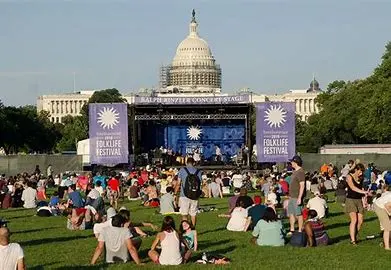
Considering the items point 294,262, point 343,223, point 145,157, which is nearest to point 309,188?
point 343,223

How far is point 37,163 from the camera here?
44.6 meters

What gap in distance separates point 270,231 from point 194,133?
3634 cm

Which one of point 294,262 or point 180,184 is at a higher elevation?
point 180,184

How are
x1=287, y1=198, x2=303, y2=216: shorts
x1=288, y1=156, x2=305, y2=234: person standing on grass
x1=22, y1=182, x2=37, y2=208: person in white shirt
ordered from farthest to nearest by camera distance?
x1=22, y1=182, x2=37, y2=208: person in white shirt
x1=287, y1=198, x2=303, y2=216: shorts
x1=288, y1=156, x2=305, y2=234: person standing on grass

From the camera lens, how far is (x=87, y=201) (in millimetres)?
20609

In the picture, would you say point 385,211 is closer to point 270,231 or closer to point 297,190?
point 297,190

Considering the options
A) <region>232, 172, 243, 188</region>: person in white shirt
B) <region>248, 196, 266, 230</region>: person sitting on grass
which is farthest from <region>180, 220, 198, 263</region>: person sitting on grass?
<region>232, 172, 243, 188</region>: person in white shirt

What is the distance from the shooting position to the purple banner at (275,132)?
41.3m

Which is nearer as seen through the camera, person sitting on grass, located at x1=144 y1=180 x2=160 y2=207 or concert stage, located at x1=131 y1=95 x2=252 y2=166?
person sitting on grass, located at x1=144 y1=180 x2=160 y2=207

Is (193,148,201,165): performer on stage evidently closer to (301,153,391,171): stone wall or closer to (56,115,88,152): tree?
(301,153,391,171): stone wall

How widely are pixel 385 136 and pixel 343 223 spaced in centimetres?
3705

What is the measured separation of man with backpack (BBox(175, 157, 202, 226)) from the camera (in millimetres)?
16375

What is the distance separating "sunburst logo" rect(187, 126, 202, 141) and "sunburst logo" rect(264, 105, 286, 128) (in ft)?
31.9

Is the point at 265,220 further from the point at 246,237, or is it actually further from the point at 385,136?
the point at 385,136
